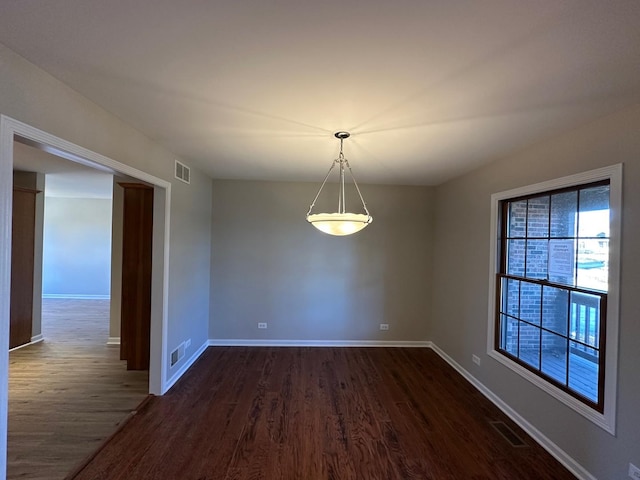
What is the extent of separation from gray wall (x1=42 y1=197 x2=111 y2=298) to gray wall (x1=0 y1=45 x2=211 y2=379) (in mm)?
5611

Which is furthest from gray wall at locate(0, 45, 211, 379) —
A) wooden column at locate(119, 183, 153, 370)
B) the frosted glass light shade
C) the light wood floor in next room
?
the frosted glass light shade

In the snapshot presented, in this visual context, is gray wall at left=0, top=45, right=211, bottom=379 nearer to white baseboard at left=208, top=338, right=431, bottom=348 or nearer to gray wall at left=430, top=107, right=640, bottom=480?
white baseboard at left=208, top=338, right=431, bottom=348

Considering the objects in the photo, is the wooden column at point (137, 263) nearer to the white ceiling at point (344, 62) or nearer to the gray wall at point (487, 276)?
the white ceiling at point (344, 62)

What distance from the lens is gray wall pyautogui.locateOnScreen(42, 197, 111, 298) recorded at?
8.24 metres

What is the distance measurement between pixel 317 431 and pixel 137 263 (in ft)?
9.46

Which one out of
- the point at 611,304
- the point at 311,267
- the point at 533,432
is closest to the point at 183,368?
the point at 311,267

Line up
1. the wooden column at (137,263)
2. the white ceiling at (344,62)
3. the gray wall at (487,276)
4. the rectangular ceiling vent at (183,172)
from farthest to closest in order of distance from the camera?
1. the wooden column at (137,263)
2. the rectangular ceiling vent at (183,172)
3. the gray wall at (487,276)
4. the white ceiling at (344,62)

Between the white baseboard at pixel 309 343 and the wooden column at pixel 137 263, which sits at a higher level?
the wooden column at pixel 137 263

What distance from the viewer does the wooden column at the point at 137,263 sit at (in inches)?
149

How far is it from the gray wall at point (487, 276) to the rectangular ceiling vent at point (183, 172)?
11.6 feet

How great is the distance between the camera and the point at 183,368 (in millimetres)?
3781

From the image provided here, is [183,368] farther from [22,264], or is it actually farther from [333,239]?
[22,264]

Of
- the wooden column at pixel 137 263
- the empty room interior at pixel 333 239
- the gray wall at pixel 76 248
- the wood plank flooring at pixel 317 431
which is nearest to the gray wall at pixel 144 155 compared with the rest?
the empty room interior at pixel 333 239

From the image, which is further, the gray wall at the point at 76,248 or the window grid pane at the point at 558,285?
the gray wall at the point at 76,248
